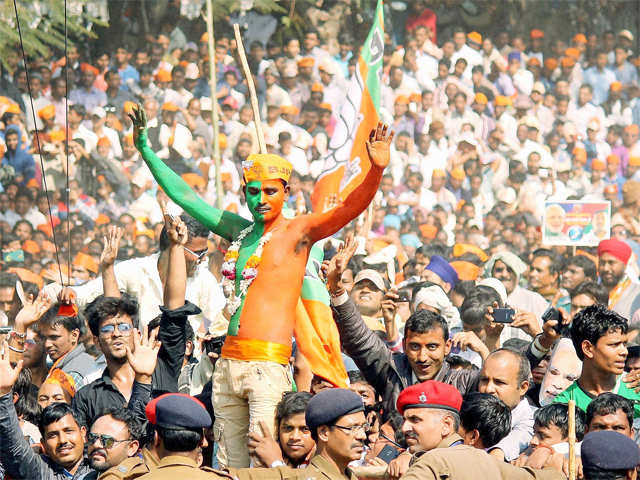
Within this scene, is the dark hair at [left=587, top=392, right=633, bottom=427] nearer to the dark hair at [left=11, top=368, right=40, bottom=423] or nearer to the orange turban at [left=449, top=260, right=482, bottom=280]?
the dark hair at [left=11, top=368, right=40, bottom=423]

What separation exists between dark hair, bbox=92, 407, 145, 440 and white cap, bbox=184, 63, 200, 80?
31.3ft

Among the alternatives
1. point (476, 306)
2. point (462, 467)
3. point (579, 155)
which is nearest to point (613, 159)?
point (579, 155)

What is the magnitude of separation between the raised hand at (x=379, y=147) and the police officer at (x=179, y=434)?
4.89ft

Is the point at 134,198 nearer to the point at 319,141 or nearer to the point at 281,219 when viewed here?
the point at 319,141

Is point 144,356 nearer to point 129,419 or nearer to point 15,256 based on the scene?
point 129,419

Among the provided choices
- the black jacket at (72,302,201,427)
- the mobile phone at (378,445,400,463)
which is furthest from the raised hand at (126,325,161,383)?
the mobile phone at (378,445,400,463)

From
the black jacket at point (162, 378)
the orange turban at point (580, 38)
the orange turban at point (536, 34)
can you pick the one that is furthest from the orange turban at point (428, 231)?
the black jacket at point (162, 378)

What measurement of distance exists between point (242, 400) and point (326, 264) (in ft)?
2.92

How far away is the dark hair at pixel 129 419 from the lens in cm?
636

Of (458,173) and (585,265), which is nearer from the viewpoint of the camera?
(585,265)

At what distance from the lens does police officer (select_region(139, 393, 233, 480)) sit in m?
5.23

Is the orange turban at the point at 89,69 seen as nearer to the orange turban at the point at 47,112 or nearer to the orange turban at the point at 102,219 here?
the orange turban at the point at 47,112

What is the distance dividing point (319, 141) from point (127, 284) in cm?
630

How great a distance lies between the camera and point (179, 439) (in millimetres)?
5289
